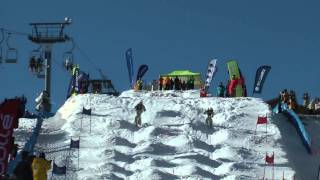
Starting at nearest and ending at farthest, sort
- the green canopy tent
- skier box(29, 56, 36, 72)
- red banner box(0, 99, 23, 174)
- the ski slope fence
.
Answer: red banner box(0, 99, 23, 174), the ski slope fence, the green canopy tent, skier box(29, 56, 36, 72)

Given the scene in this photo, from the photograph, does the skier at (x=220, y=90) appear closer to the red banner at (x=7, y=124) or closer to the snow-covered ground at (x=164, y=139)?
the snow-covered ground at (x=164, y=139)

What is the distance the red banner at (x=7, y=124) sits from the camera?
2629cm

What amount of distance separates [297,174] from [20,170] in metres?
10.7

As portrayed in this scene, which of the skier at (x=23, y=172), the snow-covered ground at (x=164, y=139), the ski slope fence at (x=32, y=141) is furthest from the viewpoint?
the snow-covered ground at (x=164, y=139)

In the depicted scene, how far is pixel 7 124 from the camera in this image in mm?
27328

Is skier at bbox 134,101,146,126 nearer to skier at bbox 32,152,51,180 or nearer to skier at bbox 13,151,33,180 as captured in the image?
skier at bbox 32,152,51,180

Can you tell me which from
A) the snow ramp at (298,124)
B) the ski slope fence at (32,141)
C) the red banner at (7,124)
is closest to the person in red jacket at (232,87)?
the snow ramp at (298,124)

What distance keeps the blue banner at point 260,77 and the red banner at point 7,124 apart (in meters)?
13.7

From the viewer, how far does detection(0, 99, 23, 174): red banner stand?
86.3 ft

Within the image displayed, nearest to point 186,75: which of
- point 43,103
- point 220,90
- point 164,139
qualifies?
point 220,90

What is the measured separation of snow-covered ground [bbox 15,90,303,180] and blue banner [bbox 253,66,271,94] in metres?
4.57

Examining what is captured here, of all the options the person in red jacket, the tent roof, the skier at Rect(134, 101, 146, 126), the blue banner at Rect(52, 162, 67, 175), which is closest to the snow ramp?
the person in red jacket

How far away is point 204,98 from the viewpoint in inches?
1403

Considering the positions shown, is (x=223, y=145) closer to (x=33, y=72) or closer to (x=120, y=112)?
(x=120, y=112)
